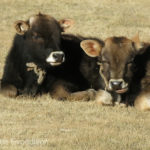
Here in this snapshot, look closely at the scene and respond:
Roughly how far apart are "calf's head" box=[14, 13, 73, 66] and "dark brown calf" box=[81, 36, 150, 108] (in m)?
0.66

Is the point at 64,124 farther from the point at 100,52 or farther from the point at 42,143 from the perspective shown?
the point at 100,52

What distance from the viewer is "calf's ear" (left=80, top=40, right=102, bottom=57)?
11.2 meters

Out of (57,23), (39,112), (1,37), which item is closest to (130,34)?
(1,37)

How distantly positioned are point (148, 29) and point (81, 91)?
16685mm

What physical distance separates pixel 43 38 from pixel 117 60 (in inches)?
68.2

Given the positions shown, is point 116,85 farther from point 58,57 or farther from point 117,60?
point 58,57

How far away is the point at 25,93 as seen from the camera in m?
12.0

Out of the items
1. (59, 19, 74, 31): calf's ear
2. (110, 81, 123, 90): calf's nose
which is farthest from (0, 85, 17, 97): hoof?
(110, 81, 123, 90): calf's nose

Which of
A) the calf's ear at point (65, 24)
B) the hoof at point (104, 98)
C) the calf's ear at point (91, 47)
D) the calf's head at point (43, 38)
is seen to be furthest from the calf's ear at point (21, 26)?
the hoof at point (104, 98)

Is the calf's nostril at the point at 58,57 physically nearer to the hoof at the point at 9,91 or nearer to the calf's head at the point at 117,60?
the calf's head at the point at 117,60

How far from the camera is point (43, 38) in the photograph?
459 inches

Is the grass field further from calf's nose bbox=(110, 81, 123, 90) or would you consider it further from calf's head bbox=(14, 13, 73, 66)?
calf's head bbox=(14, 13, 73, 66)

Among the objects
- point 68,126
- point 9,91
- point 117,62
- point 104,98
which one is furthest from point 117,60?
point 9,91

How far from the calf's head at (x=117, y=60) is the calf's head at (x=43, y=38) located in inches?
31.7
